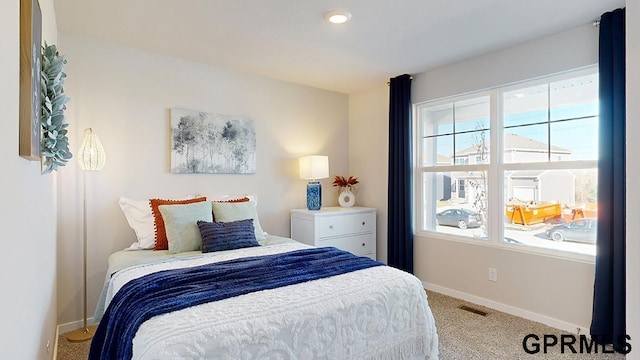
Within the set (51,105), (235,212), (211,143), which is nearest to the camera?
(51,105)

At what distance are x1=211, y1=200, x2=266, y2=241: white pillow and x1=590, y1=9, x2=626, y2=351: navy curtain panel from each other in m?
2.68

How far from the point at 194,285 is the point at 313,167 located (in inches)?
95.0

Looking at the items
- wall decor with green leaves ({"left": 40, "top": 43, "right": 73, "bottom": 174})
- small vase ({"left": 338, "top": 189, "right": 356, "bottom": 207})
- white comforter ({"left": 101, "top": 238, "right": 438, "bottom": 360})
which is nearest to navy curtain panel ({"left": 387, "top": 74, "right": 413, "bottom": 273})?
small vase ({"left": 338, "top": 189, "right": 356, "bottom": 207})

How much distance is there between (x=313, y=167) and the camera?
4.12m

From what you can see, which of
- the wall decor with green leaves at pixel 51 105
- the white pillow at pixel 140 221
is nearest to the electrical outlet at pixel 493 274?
the white pillow at pixel 140 221

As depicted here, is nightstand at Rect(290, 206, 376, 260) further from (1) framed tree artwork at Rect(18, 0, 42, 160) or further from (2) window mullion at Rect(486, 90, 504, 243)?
(1) framed tree artwork at Rect(18, 0, 42, 160)

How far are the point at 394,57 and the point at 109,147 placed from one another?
9.05 ft

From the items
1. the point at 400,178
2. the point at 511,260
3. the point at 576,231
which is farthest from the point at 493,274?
the point at 400,178

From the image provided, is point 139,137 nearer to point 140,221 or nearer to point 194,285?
point 140,221

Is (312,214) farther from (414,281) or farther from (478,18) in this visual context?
(478,18)

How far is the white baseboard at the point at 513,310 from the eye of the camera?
2826mm

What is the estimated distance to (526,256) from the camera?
3145mm

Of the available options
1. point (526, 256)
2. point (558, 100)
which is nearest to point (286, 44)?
point (558, 100)
